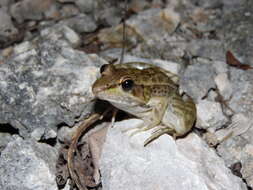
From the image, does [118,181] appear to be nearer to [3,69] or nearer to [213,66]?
[3,69]

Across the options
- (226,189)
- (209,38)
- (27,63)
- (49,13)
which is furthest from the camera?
(49,13)

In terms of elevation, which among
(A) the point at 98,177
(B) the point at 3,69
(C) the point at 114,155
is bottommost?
(A) the point at 98,177

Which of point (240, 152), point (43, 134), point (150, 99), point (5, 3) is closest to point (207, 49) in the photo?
point (150, 99)

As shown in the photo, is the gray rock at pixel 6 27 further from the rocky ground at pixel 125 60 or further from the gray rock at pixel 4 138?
the gray rock at pixel 4 138

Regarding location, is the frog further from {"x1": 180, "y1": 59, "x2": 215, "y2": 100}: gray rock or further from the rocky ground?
{"x1": 180, "y1": 59, "x2": 215, "y2": 100}: gray rock

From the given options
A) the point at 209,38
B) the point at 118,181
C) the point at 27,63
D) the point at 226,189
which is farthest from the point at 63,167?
the point at 209,38

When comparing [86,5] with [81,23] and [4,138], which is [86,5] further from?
[4,138]

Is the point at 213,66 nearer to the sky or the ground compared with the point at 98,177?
nearer to the sky
